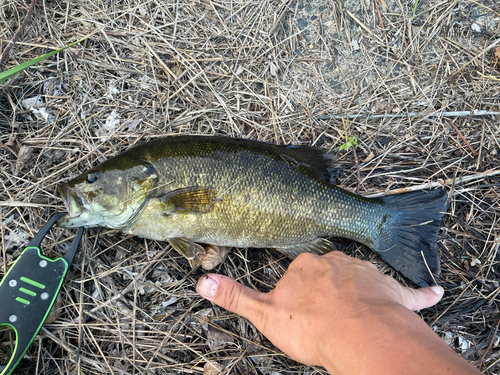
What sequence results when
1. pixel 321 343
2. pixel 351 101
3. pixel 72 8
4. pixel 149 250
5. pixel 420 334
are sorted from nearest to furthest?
pixel 420 334 < pixel 321 343 < pixel 149 250 < pixel 72 8 < pixel 351 101

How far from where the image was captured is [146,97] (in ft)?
11.2

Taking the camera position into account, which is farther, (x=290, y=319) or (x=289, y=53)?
(x=289, y=53)

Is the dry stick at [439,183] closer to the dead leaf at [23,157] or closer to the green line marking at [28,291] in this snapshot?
the green line marking at [28,291]

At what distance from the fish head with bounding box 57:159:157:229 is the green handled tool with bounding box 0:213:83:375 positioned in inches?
12.1

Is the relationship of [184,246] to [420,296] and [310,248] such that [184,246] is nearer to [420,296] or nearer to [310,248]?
[310,248]

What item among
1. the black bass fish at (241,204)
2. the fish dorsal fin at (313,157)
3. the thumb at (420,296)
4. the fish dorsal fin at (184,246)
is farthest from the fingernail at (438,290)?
the fish dorsal fin at (184,246)

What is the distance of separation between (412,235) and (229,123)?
2.26 metres

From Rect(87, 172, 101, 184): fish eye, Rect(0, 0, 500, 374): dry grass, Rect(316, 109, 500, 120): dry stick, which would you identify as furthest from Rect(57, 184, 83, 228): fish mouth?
Rect(316, 109, 500, 120): dry stick

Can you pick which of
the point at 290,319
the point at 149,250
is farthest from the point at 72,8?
the point at 290,319

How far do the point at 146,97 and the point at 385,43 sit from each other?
286 centimetres

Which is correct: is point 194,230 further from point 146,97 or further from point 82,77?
point 82,77

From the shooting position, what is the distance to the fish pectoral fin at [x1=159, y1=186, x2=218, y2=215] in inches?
109

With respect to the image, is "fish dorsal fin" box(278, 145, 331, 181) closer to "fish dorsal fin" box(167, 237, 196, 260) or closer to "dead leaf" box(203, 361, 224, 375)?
"fish dorsal fin" box(167, 237, 196, 260)

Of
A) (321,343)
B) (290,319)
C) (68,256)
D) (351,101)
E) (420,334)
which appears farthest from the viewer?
(351,101)
